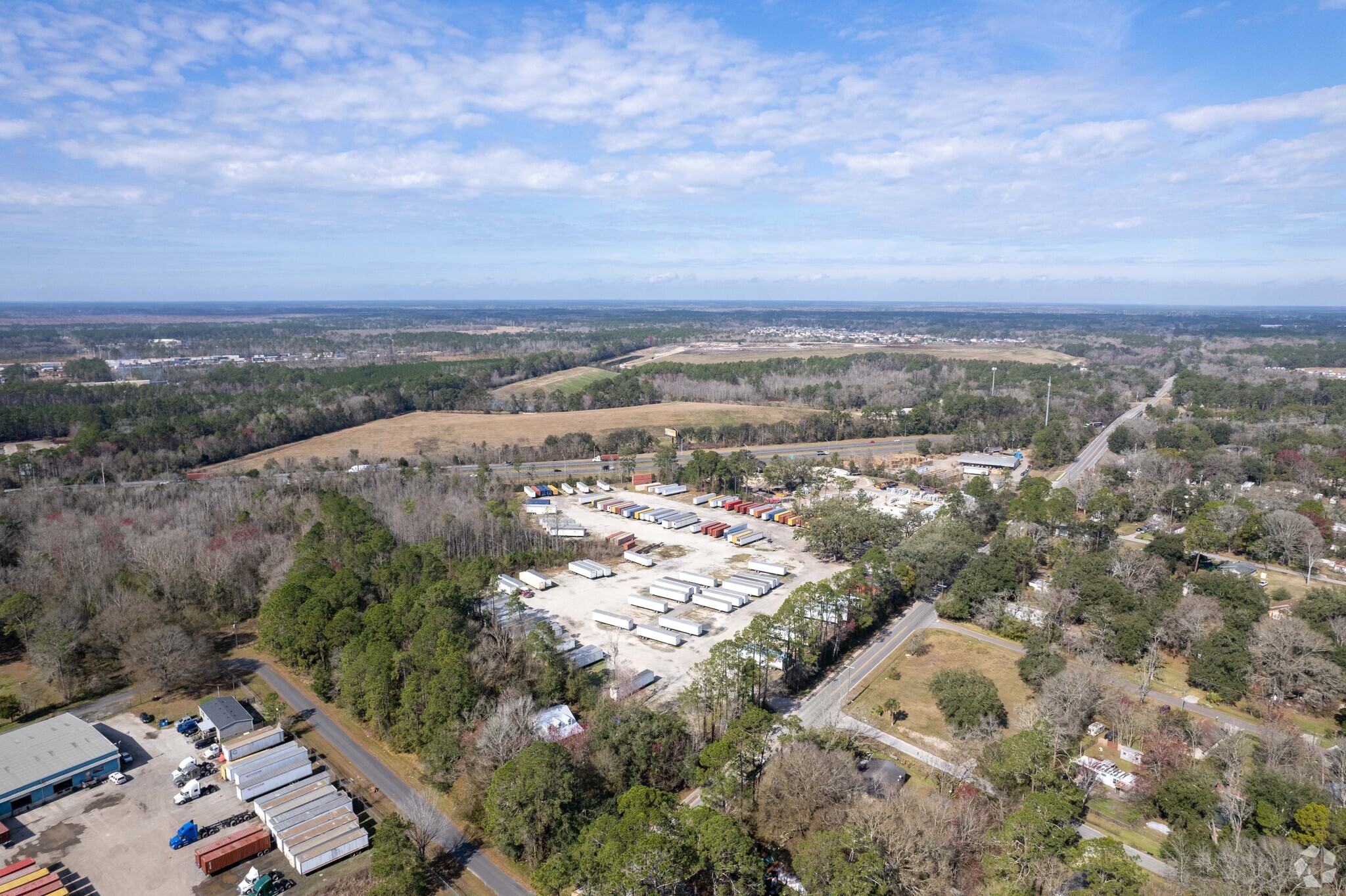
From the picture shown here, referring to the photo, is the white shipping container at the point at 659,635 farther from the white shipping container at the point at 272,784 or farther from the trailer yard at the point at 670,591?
the white shipping container at the point at 272,784

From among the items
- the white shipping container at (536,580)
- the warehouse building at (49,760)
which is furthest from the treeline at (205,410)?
the white shipping container at (536,580)

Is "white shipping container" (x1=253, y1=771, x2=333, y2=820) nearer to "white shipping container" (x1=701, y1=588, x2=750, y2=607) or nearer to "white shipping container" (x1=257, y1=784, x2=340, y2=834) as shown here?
"white shipping container" (x1=257, y1=784, x2=340, y2=834)

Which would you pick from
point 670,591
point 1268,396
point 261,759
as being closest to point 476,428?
point 670,591

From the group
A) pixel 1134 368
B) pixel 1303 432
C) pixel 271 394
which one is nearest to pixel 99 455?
pixel 271 394

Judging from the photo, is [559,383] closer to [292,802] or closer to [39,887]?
[292,802]

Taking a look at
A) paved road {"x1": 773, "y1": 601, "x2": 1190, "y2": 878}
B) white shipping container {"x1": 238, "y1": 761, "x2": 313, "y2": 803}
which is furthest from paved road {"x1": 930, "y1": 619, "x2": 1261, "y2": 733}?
white shipping container {"x1": 238, "y1": 761, "x2": 313, "y2": 803}
